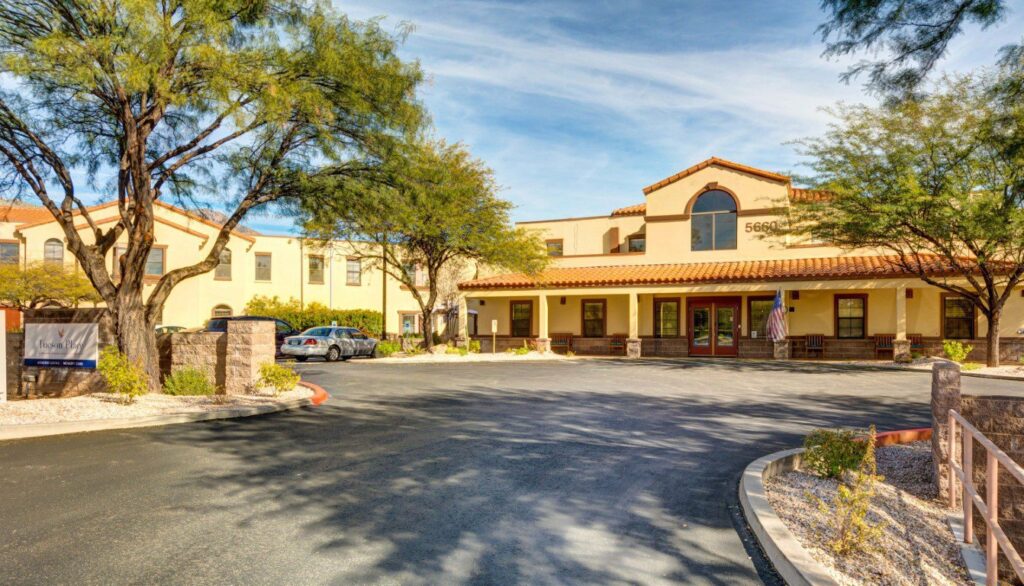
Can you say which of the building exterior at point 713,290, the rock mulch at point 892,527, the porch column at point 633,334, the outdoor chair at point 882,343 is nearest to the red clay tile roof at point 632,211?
the building exterior at point 713,290

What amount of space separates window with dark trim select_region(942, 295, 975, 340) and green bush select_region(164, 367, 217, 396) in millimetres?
25849

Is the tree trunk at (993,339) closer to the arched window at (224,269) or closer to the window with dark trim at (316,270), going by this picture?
the window with dark trim at (316,270)

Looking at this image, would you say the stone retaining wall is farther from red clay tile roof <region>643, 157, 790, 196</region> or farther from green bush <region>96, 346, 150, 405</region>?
red clay tile roof <region>643, 157, 790, 196</region>

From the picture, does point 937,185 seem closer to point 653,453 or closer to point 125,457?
point 653,453

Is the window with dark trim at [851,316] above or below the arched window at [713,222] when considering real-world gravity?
below

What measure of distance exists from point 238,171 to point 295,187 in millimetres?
1860

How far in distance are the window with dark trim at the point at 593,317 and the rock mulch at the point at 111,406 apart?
63.3 feet

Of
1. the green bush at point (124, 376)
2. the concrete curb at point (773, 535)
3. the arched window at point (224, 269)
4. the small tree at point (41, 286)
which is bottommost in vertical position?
the concrete curb at point (773, 535)

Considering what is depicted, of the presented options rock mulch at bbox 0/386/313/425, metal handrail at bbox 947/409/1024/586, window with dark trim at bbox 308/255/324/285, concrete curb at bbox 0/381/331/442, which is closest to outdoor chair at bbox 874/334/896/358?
metal handrail at bbox 947/409/1024/586

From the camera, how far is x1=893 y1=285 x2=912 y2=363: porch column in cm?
2317

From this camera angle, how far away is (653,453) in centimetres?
798

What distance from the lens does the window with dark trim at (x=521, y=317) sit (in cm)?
3159

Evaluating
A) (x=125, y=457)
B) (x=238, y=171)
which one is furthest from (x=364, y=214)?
(x=125, y=457)

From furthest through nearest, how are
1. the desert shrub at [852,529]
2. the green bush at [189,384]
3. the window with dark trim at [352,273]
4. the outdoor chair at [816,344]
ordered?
1. the window with dark trim at [352,273]
2. the outdoor chair at [816,344]
3. the green bush at [189,384]
4. the desert shrub at [852,529]
